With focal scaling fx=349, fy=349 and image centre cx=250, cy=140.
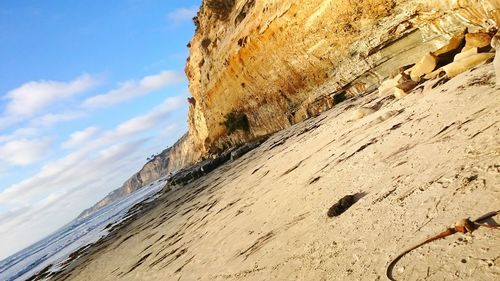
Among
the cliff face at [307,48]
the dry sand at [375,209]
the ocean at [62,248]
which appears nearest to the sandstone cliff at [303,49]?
the cliff face at [307,48]

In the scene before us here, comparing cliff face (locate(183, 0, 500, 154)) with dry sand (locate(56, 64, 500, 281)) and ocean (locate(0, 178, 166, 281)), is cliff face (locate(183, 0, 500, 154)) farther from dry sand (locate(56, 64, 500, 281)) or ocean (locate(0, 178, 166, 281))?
ocean (locate(0, 178, 166, 281))

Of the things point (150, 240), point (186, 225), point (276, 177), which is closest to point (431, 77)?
point (276, 177)

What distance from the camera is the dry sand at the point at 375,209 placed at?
3.03 metres

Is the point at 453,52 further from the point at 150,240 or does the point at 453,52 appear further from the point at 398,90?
the point at 150,240

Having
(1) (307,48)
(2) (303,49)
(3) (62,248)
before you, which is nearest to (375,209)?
(1) (307,48)

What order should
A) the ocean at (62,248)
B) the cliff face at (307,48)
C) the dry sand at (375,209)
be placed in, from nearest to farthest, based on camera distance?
1. the dry sand at (375,209)
2. the cliff face at (307,48)
3. the ocean at (62,248)

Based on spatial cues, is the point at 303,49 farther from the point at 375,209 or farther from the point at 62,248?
the point at 62,248

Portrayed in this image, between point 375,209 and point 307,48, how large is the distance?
52.2ft

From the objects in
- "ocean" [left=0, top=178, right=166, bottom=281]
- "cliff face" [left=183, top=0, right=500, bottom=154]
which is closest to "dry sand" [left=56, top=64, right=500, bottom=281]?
"cliff face" [left=183, top=0, right=500, bottom=154]

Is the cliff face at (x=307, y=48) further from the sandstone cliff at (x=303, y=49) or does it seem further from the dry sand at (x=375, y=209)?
the dry sand at (x=375, y=209)

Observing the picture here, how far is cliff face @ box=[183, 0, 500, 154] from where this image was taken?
40.2 ft

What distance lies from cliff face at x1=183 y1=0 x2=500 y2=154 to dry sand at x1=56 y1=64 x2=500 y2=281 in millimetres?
3827

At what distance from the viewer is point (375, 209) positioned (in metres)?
4.12

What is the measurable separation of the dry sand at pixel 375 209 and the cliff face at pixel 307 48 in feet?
12.6
